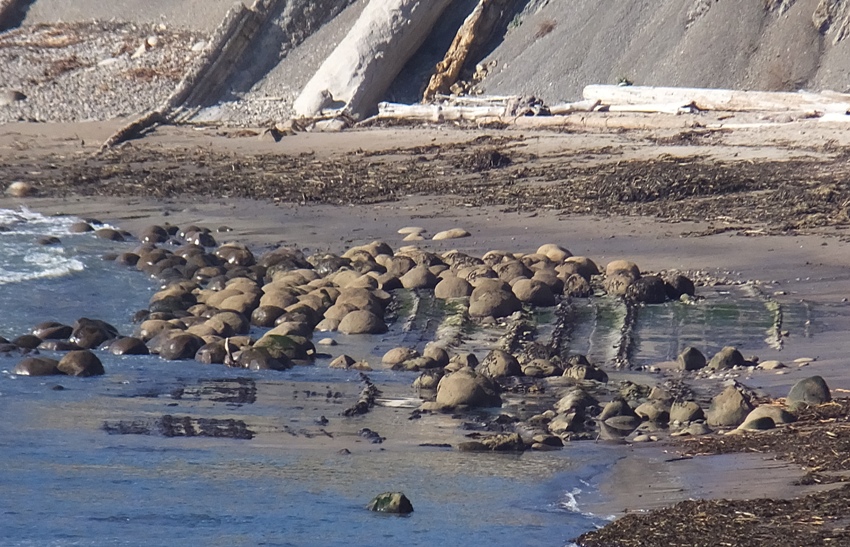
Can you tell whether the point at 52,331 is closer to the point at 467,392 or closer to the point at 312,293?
the point at 312,293

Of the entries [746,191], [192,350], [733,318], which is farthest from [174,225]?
[733,318]

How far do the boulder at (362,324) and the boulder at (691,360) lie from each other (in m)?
2.53

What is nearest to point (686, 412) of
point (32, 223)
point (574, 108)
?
point (32, 223)

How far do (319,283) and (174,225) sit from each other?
4404 millimetres

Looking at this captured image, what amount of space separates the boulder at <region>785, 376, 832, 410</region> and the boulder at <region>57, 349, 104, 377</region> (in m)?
4.66

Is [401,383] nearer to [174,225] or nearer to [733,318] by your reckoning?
[733,318]

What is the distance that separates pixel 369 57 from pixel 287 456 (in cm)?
1684

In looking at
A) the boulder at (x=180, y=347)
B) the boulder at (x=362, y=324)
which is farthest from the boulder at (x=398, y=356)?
the boulder at (x=180, y=347)

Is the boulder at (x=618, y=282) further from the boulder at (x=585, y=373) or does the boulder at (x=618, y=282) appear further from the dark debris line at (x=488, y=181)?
the dark debris line at (x=488, y=181)

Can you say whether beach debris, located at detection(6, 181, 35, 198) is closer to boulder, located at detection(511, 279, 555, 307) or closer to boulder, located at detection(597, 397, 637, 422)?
boulder, located at detection(511, 279, 555, 307)

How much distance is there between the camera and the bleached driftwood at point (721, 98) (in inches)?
643

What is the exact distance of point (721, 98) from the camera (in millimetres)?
17297

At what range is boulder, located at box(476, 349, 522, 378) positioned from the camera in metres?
8.22

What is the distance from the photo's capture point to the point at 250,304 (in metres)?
10.4
